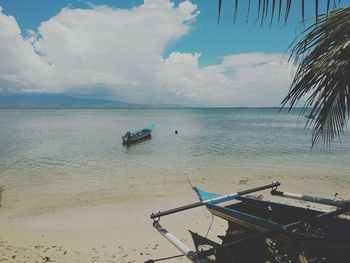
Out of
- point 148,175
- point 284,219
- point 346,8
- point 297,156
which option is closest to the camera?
point 346,8

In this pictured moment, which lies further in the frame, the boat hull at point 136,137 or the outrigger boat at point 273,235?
the boat hull at point 136,137

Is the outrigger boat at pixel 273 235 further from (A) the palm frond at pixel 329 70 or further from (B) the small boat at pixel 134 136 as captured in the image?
(B) the small boat at pixel 134 136

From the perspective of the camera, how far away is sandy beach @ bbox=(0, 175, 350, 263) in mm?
8492

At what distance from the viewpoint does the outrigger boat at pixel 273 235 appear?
15.0ft

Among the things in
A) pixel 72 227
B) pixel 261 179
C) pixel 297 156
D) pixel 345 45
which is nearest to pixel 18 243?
pixel 72 227

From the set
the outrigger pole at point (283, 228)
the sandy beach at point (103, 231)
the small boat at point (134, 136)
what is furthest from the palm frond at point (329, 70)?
the small boat at point (134, 136)

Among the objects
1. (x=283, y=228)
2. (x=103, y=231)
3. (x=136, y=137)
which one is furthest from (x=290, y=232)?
(x=136, y=137)

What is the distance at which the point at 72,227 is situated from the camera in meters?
11.2

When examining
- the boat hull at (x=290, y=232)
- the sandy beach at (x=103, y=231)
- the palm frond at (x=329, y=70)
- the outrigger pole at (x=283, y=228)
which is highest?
the palm frond at (x=329, y=70)

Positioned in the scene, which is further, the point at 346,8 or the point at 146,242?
the point at 146,242

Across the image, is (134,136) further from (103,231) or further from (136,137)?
(103,231)

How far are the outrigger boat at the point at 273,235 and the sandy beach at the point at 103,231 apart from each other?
6.85ft

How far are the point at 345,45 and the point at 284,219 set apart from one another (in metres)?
5.06

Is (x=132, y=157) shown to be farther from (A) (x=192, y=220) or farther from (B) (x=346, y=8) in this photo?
(B) (x=346, y=8)
